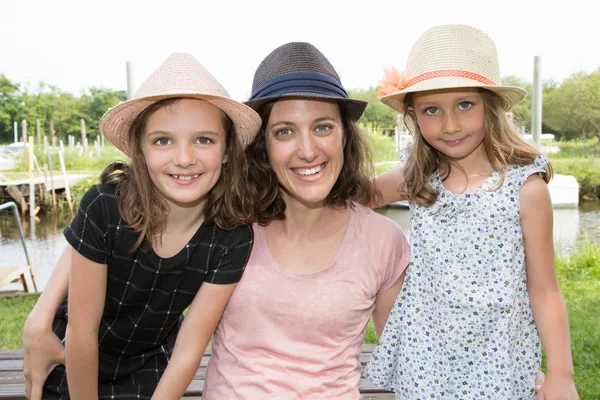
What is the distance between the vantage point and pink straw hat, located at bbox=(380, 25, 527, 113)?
2139 mm

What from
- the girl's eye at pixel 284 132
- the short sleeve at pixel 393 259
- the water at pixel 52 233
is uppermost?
the girl's eye at pixel 284 132

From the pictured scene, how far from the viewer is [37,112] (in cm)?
4062

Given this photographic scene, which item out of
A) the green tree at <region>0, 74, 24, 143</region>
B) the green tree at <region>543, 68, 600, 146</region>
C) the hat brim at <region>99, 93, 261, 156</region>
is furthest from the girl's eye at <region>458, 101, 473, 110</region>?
the green tree at <region>0, 74, 24, 143</region>

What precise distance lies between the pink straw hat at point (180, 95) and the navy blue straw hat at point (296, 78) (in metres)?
0.07

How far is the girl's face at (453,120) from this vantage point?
83.3 inches

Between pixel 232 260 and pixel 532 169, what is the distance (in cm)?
118

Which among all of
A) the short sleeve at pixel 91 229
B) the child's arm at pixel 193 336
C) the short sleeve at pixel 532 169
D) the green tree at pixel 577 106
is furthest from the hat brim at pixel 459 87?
the green tree at pixel 577 106

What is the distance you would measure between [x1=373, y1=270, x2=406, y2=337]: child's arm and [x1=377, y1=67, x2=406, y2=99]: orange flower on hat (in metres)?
0.77

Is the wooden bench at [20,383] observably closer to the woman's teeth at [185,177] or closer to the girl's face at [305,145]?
the girl's face at [305,145]

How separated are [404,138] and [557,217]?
241 inches

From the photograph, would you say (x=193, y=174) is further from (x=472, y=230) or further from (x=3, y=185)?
Result: (x=3, y=185)

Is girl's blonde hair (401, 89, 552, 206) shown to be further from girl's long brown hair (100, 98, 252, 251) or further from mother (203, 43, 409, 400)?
girl's long brown hair (100, 98, 252, 251)

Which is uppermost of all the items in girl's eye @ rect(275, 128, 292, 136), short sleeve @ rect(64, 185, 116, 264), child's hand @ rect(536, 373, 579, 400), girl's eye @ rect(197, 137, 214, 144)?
girl's eye @ rect(275, 128, 292, 136)


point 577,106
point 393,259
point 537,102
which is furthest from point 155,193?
point 577,106
